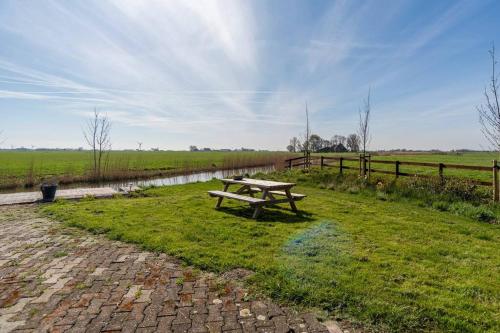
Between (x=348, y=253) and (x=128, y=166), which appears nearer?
(x=348, y=253)

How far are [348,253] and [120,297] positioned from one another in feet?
9.87

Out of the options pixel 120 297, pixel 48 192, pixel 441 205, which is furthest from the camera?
pixel 48 192

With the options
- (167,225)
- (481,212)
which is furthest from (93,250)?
(481,212)

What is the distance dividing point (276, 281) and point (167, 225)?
10.7ft

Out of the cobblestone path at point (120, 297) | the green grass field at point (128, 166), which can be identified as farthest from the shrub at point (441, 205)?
the green grass field at point (128, 166)

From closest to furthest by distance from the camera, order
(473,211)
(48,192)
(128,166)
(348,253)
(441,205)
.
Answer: (348,253) < (473,211) < (441,205) < (48,192) < (128,166)

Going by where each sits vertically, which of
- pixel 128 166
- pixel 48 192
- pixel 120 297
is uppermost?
pixel 128 166

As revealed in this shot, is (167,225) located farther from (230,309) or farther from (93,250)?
(230,309)

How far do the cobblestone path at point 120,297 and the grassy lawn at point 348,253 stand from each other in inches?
13.6

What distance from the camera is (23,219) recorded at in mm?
6996

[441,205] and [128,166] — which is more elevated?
[128,166]

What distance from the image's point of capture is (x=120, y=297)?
3162 mm

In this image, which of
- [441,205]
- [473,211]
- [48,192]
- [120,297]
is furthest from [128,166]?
[120,297]

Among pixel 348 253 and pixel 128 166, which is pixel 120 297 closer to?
pixel 348 253
